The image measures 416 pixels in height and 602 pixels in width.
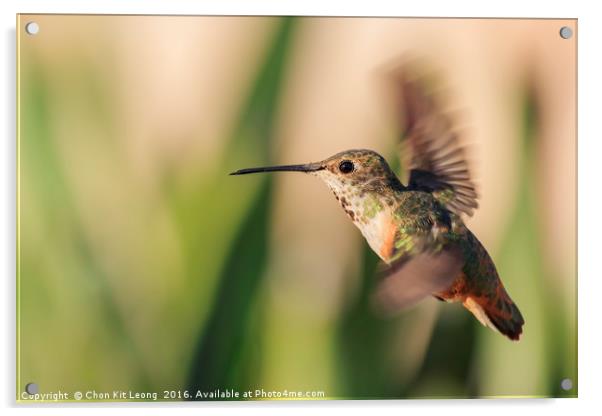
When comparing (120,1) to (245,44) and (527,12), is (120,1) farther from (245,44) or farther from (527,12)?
(527,12)

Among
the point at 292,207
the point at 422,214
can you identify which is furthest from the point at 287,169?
the point at 422,214

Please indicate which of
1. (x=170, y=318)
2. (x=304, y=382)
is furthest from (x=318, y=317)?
(x=170, y=318)

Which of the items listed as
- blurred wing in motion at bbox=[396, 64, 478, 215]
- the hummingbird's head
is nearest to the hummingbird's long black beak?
the hummingbird's head

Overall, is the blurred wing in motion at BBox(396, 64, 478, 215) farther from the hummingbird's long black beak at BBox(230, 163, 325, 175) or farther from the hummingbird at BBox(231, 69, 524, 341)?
the hummingbird's long black beak at BBox(230, 163, 325, 175)

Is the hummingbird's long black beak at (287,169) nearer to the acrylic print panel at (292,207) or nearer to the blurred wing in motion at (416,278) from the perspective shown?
the acrylic print panel at (292,207)

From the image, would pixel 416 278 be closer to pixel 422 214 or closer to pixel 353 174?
pixel 422 214
